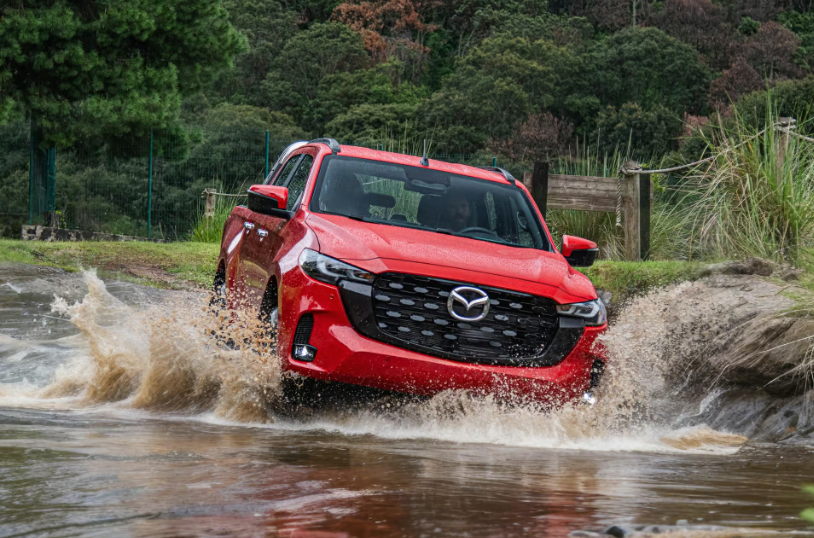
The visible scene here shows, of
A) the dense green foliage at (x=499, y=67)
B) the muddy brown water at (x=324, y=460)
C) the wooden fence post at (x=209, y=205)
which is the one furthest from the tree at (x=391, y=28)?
the muddy brown water at (x=324, y=460)

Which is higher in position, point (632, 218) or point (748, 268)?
point (632, 218)

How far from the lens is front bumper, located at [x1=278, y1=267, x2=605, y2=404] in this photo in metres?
6.14

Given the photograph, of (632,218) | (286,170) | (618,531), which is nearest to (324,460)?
(618,531)

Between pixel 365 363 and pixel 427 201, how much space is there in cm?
195

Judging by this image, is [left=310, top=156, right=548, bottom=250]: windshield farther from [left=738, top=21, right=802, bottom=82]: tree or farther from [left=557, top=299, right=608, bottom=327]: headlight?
[left=738, top=21, right=802, bottom=82]: tree

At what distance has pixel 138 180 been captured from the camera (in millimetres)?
25141

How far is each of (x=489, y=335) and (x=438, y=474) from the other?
1.50 meters

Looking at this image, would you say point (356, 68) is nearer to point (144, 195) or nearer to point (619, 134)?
point (619, 134)

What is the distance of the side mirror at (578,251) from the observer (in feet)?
25.0

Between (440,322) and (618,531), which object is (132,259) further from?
(618,531)

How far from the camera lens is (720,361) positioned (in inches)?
347

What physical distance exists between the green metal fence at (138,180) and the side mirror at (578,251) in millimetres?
16536

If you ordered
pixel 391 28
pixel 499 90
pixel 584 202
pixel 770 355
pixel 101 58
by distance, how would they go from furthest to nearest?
pixel 391 28, pixel 499 90, pixel 101 58, pixel 584 202, pixel 770 355

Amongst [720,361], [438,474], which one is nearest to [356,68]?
[720,361]
